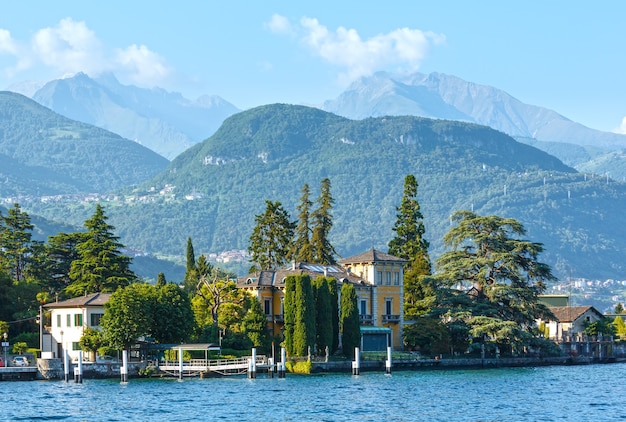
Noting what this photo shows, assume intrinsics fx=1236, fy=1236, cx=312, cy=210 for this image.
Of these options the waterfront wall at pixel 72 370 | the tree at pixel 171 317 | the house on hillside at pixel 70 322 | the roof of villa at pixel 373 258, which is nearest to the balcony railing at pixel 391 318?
the roof of villa at pixel 373 258

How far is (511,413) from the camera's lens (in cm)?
5838

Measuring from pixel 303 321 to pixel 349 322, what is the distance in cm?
471

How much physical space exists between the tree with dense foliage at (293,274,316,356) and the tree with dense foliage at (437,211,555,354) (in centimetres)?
1603

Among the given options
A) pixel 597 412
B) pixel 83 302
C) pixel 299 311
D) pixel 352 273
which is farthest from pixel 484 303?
pixel 597 412

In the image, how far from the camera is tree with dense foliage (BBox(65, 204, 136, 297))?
326ft

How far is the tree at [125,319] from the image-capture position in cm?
8112

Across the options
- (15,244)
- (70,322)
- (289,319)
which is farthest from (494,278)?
(15,244)

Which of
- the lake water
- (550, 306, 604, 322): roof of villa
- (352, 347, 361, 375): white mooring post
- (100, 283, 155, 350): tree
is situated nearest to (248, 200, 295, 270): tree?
(550, 306, 604, 322): roof of villa

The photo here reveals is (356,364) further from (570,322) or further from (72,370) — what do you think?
(570,322)

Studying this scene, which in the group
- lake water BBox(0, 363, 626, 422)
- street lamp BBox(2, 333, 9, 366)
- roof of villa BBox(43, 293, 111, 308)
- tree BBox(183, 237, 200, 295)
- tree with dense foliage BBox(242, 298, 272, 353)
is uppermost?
tree BBox(183, 237, 200, 295)

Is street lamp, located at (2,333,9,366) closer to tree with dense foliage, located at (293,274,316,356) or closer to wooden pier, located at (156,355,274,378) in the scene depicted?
wooden pier, located at (156,355,274,378)

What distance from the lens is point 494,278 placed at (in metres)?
99.8

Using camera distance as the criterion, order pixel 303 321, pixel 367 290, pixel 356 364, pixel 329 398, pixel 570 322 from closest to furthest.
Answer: pixel 329 398
pixel 356 364
pixel 303 321
pixel 367 290
pixel 570 322

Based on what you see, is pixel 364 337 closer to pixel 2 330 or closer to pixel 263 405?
pixel 2 330
